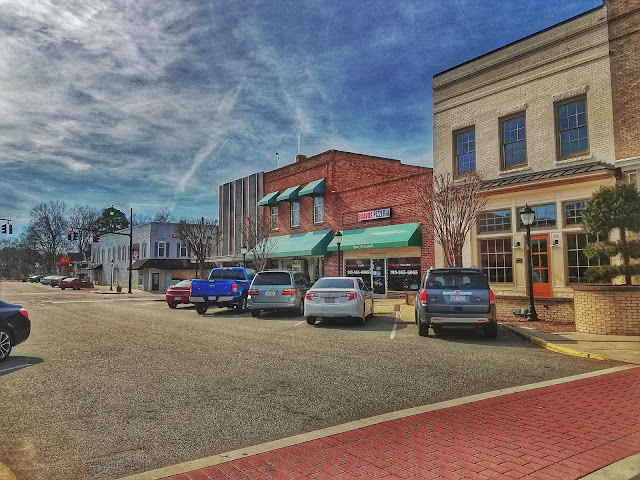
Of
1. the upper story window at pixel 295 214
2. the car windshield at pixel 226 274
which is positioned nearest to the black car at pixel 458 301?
the car windshield at pixel 226 274

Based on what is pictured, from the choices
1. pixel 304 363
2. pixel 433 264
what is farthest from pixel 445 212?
pixel 304 363

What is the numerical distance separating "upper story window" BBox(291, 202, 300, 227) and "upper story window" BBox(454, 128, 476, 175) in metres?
13.5

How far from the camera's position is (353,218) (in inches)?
1070

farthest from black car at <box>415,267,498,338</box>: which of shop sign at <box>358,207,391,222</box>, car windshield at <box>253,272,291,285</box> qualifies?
shop sign at <box>358,207,391,222</box>

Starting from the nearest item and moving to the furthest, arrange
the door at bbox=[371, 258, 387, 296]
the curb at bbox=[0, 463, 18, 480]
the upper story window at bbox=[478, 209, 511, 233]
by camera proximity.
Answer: the curb at bbox=[0, 463, 18, 480] < the upper story window at bbox=[478, 209, 511, 233] < the door at bbox=[371, 258, 387, 296]

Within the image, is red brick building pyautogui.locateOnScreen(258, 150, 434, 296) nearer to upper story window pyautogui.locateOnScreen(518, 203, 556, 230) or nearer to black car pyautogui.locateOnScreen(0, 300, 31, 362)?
upper story window pyautogui.locateOnScreen(518, 203, 556, 230)

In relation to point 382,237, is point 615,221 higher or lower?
lower

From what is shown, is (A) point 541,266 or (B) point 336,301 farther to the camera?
(A) point 541,266

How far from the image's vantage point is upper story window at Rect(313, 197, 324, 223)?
97.8ft

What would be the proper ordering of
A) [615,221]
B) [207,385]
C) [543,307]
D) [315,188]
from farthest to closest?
[315,188] < [543,307] < [615,221] < [207,385]

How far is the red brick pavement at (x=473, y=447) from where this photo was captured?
3.90 metres

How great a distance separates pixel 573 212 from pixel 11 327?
661 inches

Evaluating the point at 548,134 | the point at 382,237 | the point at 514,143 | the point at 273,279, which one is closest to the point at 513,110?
the point at 514,143

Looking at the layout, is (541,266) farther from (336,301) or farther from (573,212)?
(336,301)
